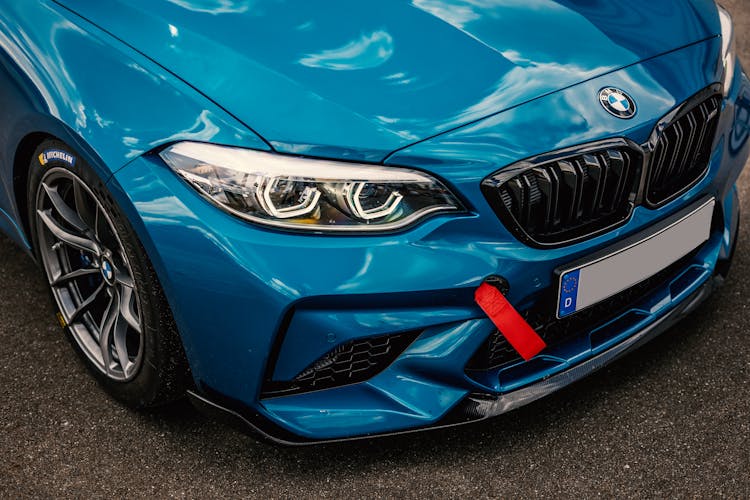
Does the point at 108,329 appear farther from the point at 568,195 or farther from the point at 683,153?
the point at 683,153

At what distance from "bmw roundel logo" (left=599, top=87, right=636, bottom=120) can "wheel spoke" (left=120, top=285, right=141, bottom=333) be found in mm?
1265

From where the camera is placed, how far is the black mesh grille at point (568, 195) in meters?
2.12

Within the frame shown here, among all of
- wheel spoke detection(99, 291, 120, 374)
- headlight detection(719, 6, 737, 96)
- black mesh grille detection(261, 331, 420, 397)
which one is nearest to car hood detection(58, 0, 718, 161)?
headlight detection(719, 6, 737, 96)

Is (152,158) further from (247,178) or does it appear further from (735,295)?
(735,295)

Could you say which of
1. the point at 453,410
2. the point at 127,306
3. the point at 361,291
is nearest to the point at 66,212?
the point at 127,306

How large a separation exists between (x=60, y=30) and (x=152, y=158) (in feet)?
1.71

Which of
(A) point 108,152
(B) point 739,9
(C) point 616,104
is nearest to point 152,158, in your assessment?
(A) point 108,152

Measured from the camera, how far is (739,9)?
16.4 ft

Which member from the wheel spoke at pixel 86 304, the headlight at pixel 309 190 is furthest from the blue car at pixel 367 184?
the wheel spoke at pixel 86 304

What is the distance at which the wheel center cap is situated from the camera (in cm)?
249

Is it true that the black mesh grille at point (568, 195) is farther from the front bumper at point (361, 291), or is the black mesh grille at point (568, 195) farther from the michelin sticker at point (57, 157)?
the michelin sticker at point (57, 157)

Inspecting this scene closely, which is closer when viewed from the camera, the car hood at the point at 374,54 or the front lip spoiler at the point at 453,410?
the car hood at the point at 374,54

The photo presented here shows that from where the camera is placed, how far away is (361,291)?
2.04 metres

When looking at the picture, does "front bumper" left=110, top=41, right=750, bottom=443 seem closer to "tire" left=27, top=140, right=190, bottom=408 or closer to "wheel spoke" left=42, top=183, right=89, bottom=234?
"tire" left=27, top=140, right=190, bottom=408
